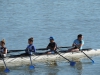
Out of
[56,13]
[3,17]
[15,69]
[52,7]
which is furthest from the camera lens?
[52,7]

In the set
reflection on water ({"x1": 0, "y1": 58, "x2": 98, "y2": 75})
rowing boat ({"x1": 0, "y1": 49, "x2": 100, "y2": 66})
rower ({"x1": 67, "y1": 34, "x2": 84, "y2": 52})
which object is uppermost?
rower ({"x1": 67, "y1": 34, "x2": 84, "y2": 52})

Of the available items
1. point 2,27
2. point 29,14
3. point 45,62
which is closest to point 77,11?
point 29,14

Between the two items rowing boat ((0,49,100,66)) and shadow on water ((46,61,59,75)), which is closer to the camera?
shadow on water ((46,61,59,75))

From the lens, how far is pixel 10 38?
98.4 feet

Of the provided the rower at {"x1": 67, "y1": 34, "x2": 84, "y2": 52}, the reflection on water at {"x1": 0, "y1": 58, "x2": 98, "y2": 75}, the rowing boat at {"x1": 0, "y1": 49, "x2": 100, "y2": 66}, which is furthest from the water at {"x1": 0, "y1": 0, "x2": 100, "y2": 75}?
the rower at {"x1": 67, "y1": 34, "x2": 84, "y2": 52}

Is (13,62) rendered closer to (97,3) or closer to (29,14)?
(29,14)

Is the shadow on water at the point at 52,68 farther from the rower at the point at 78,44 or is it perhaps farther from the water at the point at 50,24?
the rower at the point at 78,44

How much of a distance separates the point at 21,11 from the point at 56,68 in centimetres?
1987

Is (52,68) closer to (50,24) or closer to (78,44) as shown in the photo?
(78,44)

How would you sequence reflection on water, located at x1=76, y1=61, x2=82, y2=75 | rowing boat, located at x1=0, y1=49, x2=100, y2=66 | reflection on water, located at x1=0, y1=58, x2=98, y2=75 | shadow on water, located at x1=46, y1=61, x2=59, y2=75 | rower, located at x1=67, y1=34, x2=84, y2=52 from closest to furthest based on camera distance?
reflection on water, located at x1=0, y1=58, x2=98, y2=75 < shadow on water, located at x1=46, y1=61, x2=59, y2=75 < reflection on water, located at x1=76, y1=61, x2=82, y2=75 < rowing boat, located at x1=0, y1=49, x2=100, y2=66 < rower, located at x1=67, y1=34, x2=84, y2=52

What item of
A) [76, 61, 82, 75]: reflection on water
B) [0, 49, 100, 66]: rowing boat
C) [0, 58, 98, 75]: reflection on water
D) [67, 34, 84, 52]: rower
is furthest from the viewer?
[67, 34, 84, 52]: rower

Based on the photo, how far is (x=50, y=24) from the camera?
35.8m

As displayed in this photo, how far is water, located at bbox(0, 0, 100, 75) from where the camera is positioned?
913 inches

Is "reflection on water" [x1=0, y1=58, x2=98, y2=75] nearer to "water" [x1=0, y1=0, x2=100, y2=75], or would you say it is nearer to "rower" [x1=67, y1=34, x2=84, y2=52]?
"water" [x1=0, y1=0, x2=100, y2=75]
